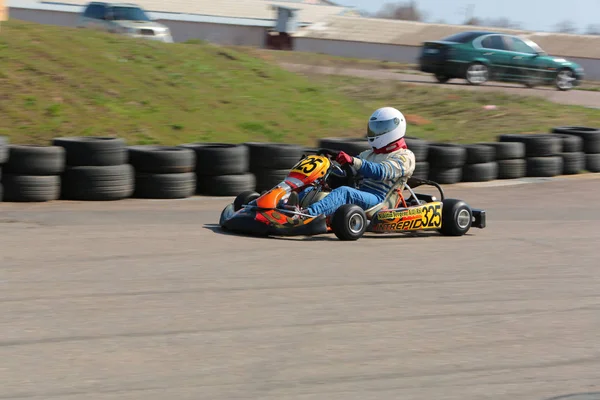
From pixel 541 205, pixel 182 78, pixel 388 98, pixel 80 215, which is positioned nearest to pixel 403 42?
pixel 388 98

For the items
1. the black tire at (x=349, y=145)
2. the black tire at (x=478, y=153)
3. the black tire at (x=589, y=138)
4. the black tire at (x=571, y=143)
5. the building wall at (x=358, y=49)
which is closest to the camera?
the black tire at (x=349, y=145)

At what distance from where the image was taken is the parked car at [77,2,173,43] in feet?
62.2

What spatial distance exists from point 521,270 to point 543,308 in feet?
3.64

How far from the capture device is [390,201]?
764 cm

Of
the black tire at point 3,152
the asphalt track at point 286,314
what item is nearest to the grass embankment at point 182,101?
the black tire at point 3,152

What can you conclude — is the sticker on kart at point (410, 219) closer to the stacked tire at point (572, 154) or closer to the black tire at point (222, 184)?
the black tire at point (222, 184)

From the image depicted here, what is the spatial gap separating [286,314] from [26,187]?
4.65 meters

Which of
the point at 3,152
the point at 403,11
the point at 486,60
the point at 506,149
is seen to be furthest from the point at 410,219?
the point at 403,11

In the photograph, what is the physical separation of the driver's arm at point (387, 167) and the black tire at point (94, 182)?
276 centimetres

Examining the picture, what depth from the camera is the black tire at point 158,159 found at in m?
9.15

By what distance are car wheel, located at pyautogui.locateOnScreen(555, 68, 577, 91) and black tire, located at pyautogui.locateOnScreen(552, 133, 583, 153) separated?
9.74 m

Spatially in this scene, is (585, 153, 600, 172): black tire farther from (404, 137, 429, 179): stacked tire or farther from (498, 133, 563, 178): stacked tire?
(404, 137, 429, 179): stacked tire

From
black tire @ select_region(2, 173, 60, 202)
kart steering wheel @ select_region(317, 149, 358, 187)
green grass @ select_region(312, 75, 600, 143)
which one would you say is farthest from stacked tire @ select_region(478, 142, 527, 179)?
black tire @ select_region(2, 173, 60, 202)

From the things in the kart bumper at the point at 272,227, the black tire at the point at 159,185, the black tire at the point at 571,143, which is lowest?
the kart bumper at the point at 272,227
